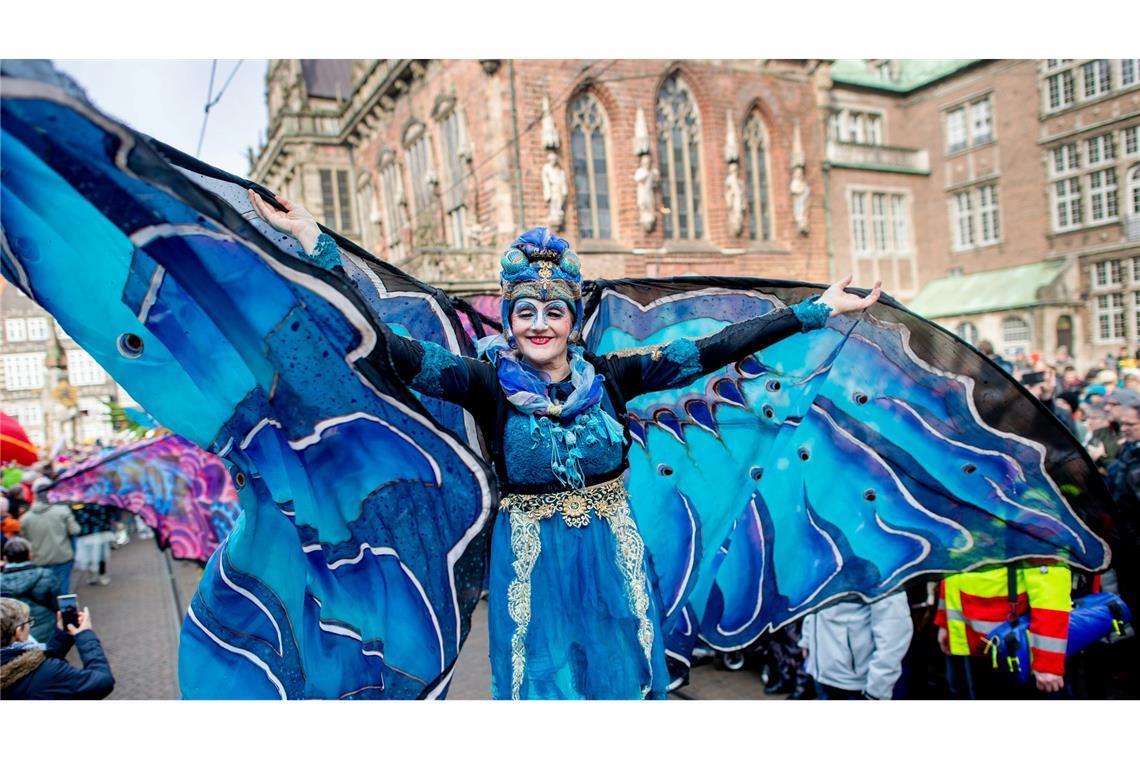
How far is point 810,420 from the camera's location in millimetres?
3156

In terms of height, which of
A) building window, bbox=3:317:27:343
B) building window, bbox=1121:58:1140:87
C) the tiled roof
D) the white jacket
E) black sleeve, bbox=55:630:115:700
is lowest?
the white jacket

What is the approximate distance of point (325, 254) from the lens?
222cm

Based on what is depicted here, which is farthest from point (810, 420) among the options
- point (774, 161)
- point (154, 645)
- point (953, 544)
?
point (774, 161)

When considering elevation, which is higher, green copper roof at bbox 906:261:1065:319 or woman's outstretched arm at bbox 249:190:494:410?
green copper roof at bbox 906:261:1065:319

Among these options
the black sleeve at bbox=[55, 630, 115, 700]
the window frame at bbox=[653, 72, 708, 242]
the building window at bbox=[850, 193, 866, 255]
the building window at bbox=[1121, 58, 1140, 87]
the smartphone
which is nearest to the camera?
the black sleeve at bbox=[55, 630, 115, 700]

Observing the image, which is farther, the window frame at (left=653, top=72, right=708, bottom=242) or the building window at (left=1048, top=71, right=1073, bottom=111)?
the building window at (left=1048, top=71, right=1073, bottom=111)

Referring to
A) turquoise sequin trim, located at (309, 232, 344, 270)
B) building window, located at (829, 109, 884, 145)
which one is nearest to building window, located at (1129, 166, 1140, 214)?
building window, located at (829, 109, 884, 145)

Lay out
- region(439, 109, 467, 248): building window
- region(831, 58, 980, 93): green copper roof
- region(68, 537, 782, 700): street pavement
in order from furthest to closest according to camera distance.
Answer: region(831, 58, 980, 93): green copper roof < region(439, 109, 467, 248): building window < region(68, 537, 782, 700): street pavement

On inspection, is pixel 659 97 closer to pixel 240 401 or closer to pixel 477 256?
pixel 477 256

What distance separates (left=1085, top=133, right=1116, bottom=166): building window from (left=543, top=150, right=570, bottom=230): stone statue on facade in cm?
1703

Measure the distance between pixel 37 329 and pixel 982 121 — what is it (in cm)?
2720

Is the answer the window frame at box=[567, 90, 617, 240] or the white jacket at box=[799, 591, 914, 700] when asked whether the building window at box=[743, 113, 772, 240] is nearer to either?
the window frame at box=[567, 90, 617, 240]

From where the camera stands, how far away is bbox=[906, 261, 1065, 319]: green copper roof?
76.5 feet

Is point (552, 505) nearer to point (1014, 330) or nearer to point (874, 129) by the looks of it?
point (1014, 330)
